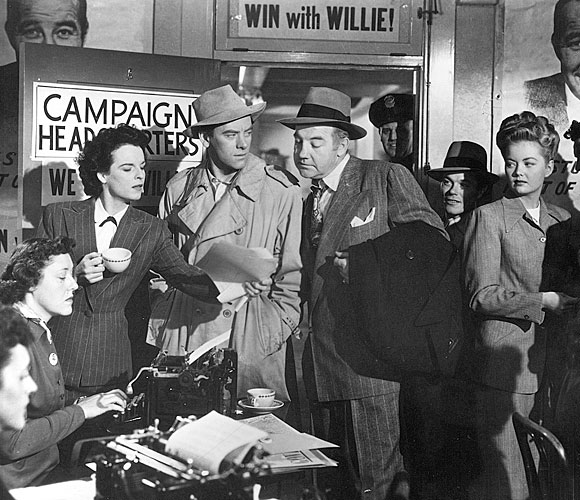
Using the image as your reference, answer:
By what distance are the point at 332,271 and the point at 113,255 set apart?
2.99 feet

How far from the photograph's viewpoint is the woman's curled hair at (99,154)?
2785 mm

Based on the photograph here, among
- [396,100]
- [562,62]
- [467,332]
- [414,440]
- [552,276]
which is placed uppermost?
[562,62]

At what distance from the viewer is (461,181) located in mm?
2980

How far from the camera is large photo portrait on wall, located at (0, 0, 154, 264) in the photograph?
9.24ft

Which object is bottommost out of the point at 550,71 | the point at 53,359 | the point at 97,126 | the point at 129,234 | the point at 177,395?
the point at 177,395

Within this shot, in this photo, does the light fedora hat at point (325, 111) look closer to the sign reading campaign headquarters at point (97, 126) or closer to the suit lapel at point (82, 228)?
the sign reading campaign headquarters at point (97, 126)

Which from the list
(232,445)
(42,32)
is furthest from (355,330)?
(42,32)

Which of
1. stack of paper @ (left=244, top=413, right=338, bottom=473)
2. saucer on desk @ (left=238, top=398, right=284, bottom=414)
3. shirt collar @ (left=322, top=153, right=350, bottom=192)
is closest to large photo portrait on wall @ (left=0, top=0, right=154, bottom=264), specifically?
shirt collar @ (left=322, top=153, right=350, bottom=192)

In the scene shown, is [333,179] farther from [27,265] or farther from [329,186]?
[27,265]

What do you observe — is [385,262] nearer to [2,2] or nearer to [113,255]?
[113,255]

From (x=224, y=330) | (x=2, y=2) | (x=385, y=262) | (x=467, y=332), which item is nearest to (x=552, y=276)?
(x=467, y=332)

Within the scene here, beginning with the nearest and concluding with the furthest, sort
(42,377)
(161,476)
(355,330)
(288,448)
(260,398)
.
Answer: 1. (161,476)
2. (288,448)
3. (42,377)
4. (260,398)
5. (355,330)

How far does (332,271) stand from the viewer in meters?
2.92

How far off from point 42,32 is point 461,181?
188cm
